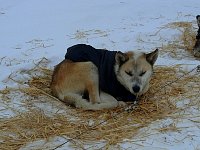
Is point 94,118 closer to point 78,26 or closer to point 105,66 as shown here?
point 105,66

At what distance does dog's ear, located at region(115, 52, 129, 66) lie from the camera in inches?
191

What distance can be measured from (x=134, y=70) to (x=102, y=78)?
1.41 feet

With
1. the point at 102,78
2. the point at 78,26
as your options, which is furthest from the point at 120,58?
the point at 78,26

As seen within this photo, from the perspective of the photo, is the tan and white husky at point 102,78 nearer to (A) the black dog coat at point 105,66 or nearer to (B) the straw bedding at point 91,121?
(A) the black dog coat at point 105,66

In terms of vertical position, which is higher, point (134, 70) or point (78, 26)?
point (78, 26)

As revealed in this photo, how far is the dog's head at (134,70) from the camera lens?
4807 millimetres

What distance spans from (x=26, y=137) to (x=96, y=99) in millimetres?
1165

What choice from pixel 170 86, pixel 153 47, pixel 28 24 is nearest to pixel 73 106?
pixel 170 86

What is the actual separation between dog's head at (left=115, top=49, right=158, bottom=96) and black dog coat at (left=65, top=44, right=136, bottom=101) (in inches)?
3.2

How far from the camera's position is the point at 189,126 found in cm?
423

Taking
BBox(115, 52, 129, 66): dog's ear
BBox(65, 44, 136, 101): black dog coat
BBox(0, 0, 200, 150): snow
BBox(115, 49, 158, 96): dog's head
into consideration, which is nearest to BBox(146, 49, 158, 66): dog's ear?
BBox(115, 49, 158, 96): dog's head

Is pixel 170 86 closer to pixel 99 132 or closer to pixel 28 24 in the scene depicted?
pixel 99 132

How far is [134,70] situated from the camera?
15.8ft

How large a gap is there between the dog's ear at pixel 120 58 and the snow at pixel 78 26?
0.95 m
